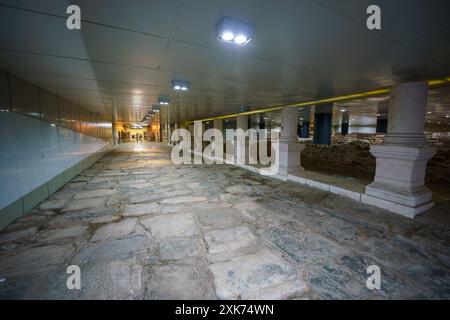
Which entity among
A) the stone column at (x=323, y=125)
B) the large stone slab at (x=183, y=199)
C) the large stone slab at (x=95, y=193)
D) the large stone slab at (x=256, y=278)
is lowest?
the large stone slab at (x=256, y=278)

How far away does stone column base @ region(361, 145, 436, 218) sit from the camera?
12.2 feet

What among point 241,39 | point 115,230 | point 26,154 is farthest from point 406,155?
point 26,154

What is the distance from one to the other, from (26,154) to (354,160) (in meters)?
9.57

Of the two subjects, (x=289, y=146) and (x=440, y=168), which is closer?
(x=440, y=168)

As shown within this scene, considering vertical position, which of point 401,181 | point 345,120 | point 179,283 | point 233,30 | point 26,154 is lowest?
point 179,283

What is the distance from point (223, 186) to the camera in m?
5.68

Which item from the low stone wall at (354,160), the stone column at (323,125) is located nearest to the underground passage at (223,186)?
the low stone wall at (354,160)

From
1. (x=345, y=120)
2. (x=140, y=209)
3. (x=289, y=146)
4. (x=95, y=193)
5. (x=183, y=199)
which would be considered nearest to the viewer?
(x=140, y=209)

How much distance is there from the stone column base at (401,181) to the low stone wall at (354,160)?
2085 millimetres

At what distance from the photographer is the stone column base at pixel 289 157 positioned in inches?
257

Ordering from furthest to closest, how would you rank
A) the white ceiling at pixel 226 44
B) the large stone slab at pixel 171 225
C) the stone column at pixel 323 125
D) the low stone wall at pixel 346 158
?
the stone column at pixel 323 125, the low stone wall at pixel 346 158, the large stone slab at pixel 171 225, the white ceiling at pixel 226 44

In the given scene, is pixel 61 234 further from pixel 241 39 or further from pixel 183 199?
pixel 241 39

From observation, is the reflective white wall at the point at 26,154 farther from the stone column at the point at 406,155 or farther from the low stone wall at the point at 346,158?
the low stone wall at the point at 346,158
